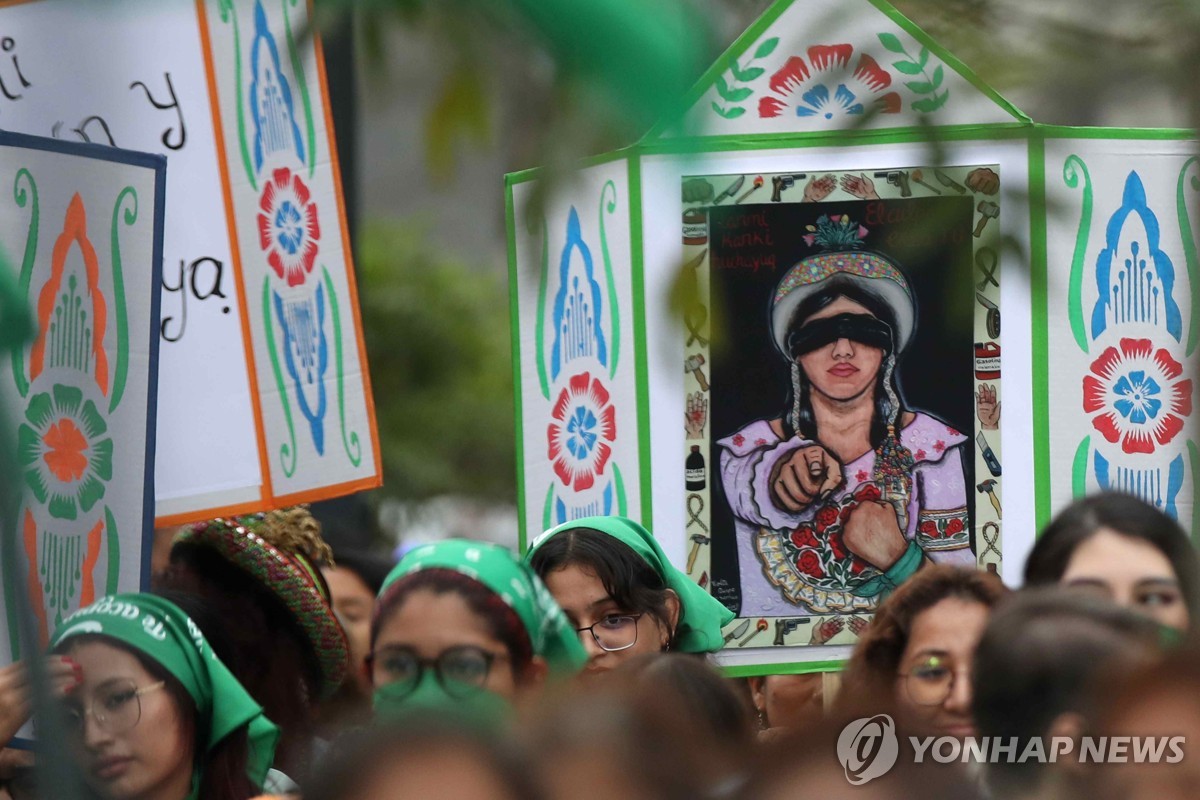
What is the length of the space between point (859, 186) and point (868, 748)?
9.30 feet

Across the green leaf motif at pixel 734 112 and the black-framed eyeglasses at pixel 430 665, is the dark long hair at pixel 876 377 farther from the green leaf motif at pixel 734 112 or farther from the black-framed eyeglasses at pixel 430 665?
the black-framed eyeglasses at pixel 430 665

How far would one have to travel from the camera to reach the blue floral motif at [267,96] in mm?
3959

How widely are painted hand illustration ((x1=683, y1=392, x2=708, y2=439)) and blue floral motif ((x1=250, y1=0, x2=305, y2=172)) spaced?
4.02 feet

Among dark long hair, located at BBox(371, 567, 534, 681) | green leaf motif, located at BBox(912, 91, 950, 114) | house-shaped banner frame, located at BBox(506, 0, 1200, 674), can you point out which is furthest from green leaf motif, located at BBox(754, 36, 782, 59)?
green leaf motif, located at BBox(912, 91, 950, 114)

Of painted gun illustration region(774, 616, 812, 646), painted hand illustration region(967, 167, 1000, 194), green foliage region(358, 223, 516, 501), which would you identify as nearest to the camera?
painted hand illustration region(967, 167, 1000, 194)

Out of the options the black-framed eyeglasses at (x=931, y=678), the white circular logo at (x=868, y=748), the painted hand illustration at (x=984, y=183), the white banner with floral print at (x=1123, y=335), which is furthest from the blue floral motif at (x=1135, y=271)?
the white circular logo at (x=868, y=748)

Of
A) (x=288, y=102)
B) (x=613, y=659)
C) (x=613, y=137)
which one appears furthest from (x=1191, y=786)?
(x=288, y=102)

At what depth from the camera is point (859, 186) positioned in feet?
12.1

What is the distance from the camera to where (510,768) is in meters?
0.93

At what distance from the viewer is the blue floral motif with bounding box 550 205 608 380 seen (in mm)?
3963

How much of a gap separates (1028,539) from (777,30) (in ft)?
4.17

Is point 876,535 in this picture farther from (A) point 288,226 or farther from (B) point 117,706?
(B) point 117,706

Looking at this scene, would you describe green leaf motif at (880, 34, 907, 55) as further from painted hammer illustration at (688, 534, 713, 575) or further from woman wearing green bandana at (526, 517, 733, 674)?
painted hammer illustration at (688, 534, 713, 575)

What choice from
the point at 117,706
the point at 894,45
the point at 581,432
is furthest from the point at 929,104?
the point at 581,432
